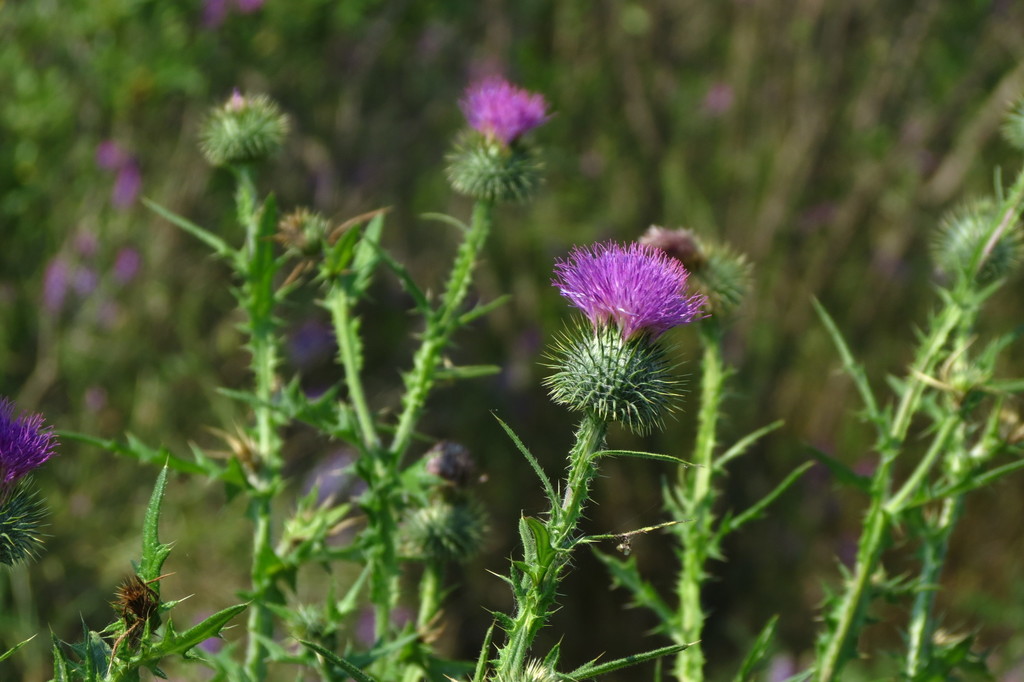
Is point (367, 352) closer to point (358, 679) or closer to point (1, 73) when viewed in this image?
point (1, 73)

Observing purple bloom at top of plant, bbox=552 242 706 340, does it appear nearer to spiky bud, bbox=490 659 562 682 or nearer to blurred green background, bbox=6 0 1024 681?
spiky bud, bbox=490 659 562 682

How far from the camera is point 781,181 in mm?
Answer: 7590

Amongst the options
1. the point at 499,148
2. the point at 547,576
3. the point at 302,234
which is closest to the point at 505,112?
the point at 499,148

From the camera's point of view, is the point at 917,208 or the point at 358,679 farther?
the point at 917,208

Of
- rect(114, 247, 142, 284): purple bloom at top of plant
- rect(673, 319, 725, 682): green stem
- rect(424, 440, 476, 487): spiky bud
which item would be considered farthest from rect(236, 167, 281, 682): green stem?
rect(114, 247, 142, 284): purple bloom at top of plant

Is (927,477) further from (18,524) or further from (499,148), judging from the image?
(18,524)

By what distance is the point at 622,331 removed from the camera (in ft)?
6.60

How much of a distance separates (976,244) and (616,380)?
1570 mm

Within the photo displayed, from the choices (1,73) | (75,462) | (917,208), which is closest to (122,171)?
(1,73)

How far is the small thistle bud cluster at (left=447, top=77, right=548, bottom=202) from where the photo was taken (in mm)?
2941

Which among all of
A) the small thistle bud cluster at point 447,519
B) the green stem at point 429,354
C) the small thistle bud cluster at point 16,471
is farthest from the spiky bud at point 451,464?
the small thistle bud cluster at point 16,471

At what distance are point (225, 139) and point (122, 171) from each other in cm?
390

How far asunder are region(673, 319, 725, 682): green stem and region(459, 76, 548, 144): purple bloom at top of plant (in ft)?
3.05

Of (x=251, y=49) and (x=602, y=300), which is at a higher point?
(x=251, y=49)
